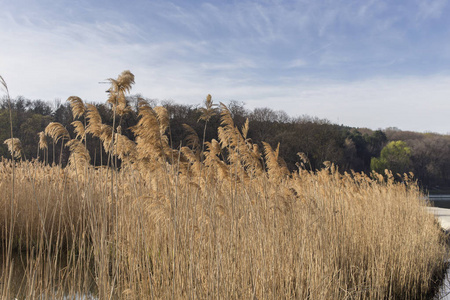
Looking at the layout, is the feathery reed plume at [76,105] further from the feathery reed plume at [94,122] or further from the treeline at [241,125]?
the treeline at [241,125]

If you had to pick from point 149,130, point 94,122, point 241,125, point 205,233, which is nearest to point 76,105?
point 94,122

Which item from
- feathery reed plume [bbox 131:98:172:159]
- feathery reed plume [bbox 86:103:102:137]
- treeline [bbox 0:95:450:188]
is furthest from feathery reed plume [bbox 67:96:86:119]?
treeline [bbox 0:95:450:188]

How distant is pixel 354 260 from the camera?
4582 millimetres

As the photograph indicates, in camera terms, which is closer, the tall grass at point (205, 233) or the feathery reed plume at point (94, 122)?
the tall grass at point (205, 233)

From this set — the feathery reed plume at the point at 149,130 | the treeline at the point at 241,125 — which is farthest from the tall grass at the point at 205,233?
the treeline at the point at 241,125

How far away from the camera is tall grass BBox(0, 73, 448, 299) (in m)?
2.37

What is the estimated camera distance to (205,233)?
10.6ft

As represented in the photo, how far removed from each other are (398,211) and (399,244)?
165cm

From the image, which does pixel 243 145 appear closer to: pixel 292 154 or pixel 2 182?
pixel 2 182

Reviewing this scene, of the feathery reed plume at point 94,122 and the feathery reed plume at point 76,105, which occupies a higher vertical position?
the feathery reed plume at point 76,105

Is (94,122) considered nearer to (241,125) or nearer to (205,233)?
(205,233)

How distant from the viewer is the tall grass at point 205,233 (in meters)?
2.37

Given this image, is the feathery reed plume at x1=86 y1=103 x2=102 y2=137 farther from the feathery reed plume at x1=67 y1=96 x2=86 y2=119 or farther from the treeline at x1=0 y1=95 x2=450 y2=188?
the treeline at x1=0 y1=95 x2=450 y2=188

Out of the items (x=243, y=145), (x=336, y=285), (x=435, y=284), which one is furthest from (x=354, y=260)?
(x=243, y=145)
